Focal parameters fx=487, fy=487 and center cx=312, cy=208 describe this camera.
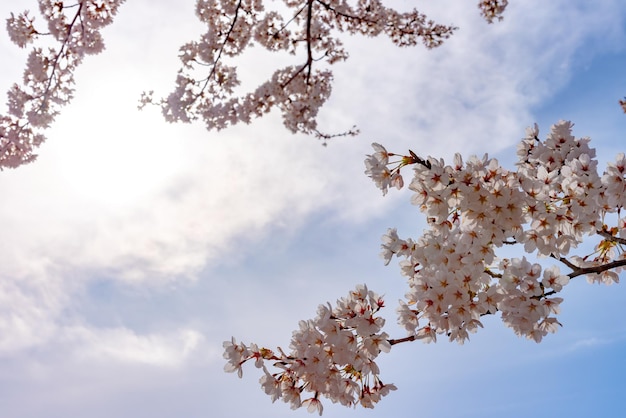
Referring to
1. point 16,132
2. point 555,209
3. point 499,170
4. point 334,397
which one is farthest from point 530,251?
point 16,132

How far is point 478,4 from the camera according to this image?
11969mm

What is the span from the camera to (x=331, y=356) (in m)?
3.97

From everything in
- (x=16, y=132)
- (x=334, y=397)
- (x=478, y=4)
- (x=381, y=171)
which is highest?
(x=478, y=4)

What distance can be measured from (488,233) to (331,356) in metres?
1.62

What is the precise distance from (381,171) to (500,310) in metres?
1.47

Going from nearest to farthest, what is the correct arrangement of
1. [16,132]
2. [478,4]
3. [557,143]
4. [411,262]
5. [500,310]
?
1. [500,310]
2. [411,262]
3. [557,143]
4. [16,132]
5. [478,4]

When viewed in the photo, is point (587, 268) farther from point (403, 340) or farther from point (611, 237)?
point (403, 340)

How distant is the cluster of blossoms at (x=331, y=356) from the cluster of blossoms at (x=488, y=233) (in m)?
0.40

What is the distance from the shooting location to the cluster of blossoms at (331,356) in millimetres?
3885

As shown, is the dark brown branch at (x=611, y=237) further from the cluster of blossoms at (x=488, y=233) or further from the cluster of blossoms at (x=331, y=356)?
the cluster of blossoms at (x=331, y=356)

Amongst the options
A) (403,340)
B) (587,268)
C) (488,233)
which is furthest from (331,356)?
(587,268)

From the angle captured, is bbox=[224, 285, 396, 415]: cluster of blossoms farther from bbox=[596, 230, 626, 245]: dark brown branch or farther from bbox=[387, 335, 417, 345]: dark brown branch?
bbox=[596, 230, 626, 245]: dark brown branch

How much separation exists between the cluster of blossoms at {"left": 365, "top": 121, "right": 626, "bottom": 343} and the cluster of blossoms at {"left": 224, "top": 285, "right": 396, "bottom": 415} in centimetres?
40

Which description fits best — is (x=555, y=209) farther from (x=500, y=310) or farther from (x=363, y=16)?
(x=363, y=16)
